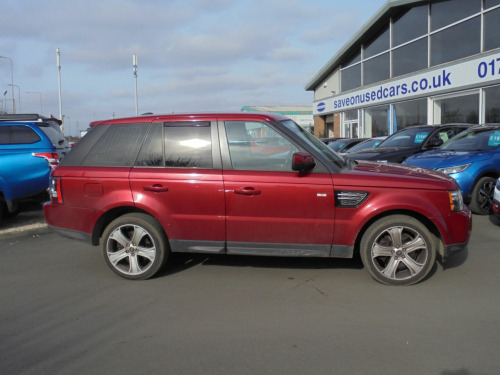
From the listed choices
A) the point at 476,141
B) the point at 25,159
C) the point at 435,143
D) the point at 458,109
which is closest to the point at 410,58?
the point at 458,109

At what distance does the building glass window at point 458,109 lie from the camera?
16891 millimetres

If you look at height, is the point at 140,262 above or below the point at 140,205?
below

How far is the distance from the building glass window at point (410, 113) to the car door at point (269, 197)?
56.4 feet

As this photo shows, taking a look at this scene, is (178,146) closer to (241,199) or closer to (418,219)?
(241,199)

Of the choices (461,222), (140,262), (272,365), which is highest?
(461,222)

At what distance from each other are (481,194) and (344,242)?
4.58 metres

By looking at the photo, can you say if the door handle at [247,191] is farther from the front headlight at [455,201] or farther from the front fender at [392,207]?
the front headlight at [455,201]

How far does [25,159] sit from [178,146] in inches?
165

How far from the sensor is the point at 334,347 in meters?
3.26

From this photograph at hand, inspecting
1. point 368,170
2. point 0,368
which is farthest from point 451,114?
point 0,368

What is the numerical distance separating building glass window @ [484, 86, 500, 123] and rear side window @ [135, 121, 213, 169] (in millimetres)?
14534

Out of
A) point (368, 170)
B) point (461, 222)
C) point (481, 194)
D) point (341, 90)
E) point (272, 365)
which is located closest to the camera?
point (272, 365)

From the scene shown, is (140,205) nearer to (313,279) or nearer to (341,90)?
(313,279)

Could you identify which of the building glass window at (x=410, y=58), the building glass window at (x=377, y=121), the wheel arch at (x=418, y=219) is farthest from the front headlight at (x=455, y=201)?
the building glass window at (x=377, y=121)
